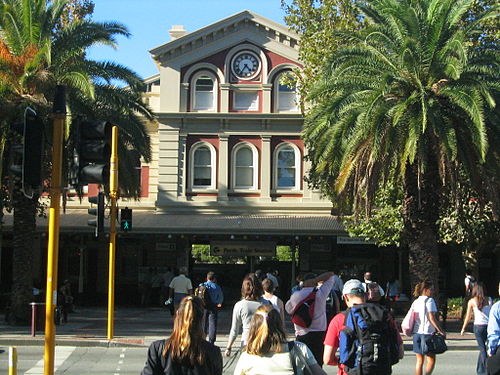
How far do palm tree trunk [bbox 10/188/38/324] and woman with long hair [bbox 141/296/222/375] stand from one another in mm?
16986

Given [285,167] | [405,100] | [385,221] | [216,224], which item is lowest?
[216,224]

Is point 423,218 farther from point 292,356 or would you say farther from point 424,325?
point 292,356

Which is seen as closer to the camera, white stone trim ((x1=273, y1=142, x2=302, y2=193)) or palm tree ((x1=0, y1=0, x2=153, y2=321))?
palm tree ((x1=0, y1=0, x2=153, y2=321))

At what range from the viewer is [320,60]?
27312 millimetres

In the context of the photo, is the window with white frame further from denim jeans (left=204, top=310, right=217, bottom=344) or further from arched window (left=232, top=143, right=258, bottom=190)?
denim jeans (left=204, top=310, right=217, bottom=344)

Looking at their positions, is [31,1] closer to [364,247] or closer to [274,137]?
[274,137]

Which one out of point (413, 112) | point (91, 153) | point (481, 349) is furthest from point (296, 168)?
point (91, 153)

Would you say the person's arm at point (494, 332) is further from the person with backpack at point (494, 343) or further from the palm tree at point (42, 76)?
the palm tree at point (42, 76)

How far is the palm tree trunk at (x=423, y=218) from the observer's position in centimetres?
2050

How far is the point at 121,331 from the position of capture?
2153 cm

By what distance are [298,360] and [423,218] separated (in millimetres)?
15301

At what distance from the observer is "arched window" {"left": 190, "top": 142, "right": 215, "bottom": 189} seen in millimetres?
34000

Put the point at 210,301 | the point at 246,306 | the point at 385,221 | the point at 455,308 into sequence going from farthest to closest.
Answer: the point at 455,308, the point at 385,221, the point at 210,301, the point at 246,306

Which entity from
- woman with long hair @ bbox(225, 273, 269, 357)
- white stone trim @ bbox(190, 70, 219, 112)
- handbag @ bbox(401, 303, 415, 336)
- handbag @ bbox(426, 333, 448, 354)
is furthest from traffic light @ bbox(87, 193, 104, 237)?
white stone trim @ bbox(190, 70, 219, 112)
